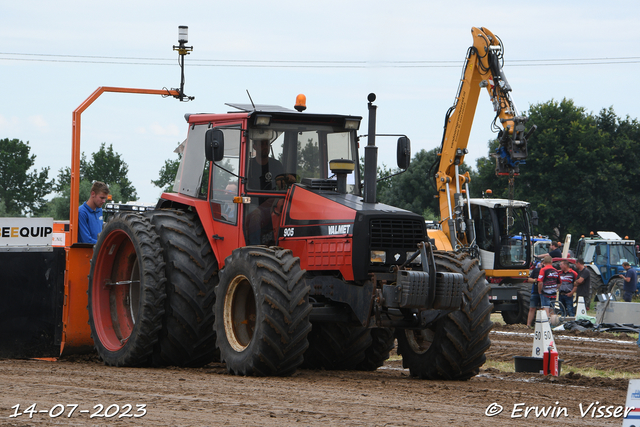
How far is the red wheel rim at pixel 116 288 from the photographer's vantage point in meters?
9.93

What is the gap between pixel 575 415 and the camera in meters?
6.38

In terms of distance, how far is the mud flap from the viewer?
9.62 meters

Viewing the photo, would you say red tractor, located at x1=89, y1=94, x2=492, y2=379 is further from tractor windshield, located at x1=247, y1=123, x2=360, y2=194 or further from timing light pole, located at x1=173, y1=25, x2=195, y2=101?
timing light pole, located at x1=173, y1=25, x2=195, y2=101

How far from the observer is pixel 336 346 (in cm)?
954

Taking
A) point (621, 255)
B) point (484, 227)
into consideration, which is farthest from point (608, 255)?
point (484, 227)

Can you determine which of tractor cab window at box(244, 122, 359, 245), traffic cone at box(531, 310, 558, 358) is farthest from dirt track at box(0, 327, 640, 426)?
tractor cab window at box(244, 122, 359, 245)

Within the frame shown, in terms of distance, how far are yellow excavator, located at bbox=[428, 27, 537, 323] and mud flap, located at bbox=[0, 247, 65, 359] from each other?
410 inches

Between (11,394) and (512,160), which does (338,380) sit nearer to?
(11,394)

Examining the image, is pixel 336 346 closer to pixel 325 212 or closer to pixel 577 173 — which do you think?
pixel 325 212

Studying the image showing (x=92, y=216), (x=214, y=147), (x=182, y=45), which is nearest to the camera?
(x=214, y=147)

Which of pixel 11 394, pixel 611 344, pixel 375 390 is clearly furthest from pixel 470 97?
pixel 11 394

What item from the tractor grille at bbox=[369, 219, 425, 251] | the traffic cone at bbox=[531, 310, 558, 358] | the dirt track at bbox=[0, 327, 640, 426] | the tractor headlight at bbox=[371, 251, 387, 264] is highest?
the tractor grille at bbox=[369, 219, 425, 251]

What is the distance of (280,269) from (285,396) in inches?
55.5

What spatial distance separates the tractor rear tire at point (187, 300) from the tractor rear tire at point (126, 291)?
0.11 m
